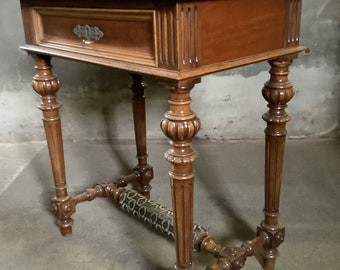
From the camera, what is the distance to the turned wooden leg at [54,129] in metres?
1.32

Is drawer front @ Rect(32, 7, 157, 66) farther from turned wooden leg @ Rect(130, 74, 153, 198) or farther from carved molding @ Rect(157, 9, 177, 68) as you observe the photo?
turned wooden leg @ Rect(130, 74, 153, 198)

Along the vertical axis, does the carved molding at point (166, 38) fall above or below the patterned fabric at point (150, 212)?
above

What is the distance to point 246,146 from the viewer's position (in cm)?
220

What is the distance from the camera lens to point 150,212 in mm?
1417

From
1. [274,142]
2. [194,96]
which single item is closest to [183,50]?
[274,142]

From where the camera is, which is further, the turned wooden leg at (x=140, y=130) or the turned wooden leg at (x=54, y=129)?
the turned wooden leg at (x=140, y=130)

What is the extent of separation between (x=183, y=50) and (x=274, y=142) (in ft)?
1.60

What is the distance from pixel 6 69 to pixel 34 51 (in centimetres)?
111

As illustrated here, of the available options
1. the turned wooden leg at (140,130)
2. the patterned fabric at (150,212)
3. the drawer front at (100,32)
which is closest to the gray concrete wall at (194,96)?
the turned wooden leg at (140,130)

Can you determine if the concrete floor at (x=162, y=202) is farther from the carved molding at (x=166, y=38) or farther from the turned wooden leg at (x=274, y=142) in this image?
the carved molding at (x=166, y=38)

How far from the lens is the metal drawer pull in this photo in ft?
3.32

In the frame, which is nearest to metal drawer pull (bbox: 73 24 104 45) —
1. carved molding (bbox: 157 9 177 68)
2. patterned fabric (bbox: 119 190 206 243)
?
carved molding (bbox: 157 9 177 68)

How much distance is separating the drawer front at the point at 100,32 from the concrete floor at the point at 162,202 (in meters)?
0.67

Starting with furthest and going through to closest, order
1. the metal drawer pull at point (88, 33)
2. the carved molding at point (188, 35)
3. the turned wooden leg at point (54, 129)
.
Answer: the turned wooden leg at point (54, 129)
the metal drawer pull at point (88, 33)
the carved molding at point (188, 35)
